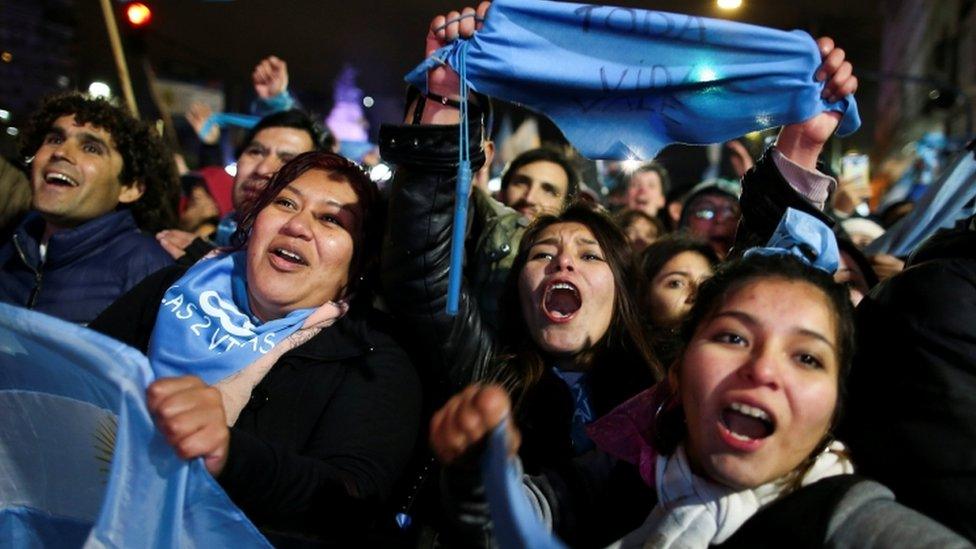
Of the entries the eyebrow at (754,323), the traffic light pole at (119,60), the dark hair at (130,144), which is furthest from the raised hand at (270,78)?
the eyebrow at (754,323)

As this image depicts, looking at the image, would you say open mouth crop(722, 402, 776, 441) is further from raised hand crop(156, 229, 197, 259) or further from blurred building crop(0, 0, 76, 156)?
blurred building crop(0, 0, 76, 156)

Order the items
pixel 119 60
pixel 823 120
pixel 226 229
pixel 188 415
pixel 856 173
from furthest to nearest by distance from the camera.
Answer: pixel 856 173, pixel 119 60, pixel 226 229, pixel 823 120, pixel 188 415

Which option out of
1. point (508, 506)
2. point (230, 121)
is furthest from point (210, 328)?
point (230, 121)

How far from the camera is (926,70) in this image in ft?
47.7

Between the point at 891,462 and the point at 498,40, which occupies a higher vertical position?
the point at 498,40

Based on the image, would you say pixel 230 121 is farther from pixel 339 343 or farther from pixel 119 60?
pixel 339 343

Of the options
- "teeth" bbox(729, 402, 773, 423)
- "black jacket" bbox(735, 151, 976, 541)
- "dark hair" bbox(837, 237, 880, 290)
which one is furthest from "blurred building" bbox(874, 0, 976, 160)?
"teeth" bbox(729, 402, 773, 423)

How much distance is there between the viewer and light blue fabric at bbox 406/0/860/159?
7.78 ft

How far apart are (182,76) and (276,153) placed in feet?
50.4

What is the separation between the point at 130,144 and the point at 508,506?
9.66 feet

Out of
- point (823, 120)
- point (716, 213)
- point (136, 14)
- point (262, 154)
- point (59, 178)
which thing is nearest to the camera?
point (823, 120)

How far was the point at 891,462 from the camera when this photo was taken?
1.79 metres

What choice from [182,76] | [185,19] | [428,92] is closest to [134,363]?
[428,92]

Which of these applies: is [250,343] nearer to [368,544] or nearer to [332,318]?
[332,318]
